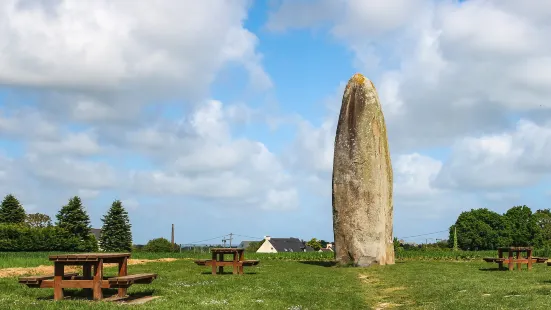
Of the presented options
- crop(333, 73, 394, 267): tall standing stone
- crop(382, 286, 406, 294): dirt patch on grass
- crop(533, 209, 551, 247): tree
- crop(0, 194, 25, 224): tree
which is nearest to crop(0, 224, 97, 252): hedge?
crop(0, 194, 25, 224): tree

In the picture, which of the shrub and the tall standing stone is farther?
the shrub

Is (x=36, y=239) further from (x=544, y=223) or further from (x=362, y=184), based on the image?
(x=544, y=223)

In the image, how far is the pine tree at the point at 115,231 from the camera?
2931 inches

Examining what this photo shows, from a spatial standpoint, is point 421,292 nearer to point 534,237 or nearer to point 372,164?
point 372,164

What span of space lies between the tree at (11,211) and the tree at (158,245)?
1939cm

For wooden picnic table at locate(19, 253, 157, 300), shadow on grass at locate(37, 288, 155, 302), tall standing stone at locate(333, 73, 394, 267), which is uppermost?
tall standing stone at locate(333, 73, 394, 267)

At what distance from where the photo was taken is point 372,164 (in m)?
30.7

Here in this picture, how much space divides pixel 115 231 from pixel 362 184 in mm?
51338

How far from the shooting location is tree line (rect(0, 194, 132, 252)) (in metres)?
64.1

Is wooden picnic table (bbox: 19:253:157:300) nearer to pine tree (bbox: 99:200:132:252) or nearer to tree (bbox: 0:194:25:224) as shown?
pine tree (bbox: 99:200:132:252)

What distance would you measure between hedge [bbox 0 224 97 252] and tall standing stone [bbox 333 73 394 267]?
4449 cm

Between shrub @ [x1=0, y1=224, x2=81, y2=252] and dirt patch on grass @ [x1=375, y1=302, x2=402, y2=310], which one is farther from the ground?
shrub @ [x1=0, y1=224, x2=81, y2=252]

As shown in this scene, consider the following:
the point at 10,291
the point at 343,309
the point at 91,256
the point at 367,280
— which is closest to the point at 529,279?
the point at 367,280

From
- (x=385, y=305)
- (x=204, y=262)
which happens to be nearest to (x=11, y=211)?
(x=204, y=262)
